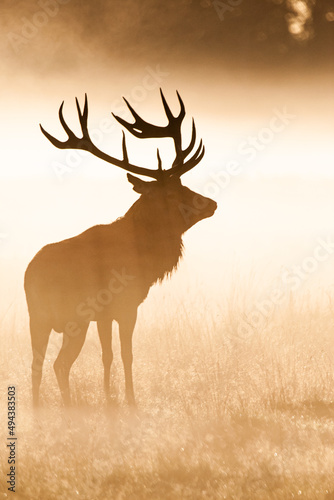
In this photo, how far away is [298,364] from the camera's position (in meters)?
6.97

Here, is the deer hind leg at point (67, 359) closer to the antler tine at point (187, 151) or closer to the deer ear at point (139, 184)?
the deer ear at point (139, 184)

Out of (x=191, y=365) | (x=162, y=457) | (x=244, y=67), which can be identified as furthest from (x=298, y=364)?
(x=244, y=67)

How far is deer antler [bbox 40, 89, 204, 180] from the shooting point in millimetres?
5953

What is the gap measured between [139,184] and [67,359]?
5.38ft

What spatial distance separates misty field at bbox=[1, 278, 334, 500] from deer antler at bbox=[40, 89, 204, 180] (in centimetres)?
200

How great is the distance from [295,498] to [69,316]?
237 cm

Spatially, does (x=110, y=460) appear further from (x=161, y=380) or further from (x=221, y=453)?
(x=161, y=380)

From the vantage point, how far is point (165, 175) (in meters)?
5.95

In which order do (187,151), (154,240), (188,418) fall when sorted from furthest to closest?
(187,151) → (154,240) → (188,418)

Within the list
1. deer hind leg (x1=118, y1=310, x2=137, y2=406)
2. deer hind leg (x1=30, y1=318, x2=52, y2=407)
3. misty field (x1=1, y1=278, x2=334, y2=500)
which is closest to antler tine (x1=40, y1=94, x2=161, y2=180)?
deer hind leg (x1=118, y1=310, x2=137, y2=406)

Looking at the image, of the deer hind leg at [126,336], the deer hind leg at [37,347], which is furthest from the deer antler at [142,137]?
the deer hind leg at [37,347]

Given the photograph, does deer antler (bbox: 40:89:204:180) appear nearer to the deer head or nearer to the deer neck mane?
the deer head

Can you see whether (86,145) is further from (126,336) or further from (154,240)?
(126,336)

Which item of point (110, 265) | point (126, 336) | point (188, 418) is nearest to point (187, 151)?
point (110, 265)
